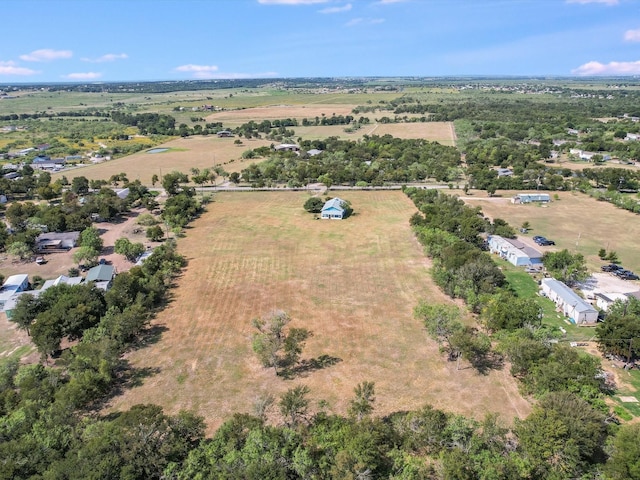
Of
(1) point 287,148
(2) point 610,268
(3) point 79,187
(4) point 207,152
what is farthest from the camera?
Result: (4) point 207,152

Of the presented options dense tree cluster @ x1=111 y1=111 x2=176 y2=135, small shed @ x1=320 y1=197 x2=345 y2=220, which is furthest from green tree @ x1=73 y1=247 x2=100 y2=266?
dense tree cluster @ x1=111 y1=111 x2=176 y2=135

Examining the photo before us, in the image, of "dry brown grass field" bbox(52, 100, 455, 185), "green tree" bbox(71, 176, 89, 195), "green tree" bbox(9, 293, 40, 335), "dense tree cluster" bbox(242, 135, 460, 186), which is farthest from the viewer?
"dry brown grass field" bbox(52, 100, 455, 185)

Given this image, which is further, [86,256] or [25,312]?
[86,256]

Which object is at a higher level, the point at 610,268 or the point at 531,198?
the point at 531,198

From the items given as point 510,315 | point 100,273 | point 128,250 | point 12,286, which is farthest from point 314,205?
point 12,286

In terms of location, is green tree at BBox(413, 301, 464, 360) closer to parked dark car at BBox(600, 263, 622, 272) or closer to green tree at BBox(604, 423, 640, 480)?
green tree at BBox(604, 423, 640, 480)

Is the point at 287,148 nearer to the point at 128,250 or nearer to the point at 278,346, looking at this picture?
the point at 128,250

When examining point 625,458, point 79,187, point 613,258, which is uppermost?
point 79,187
